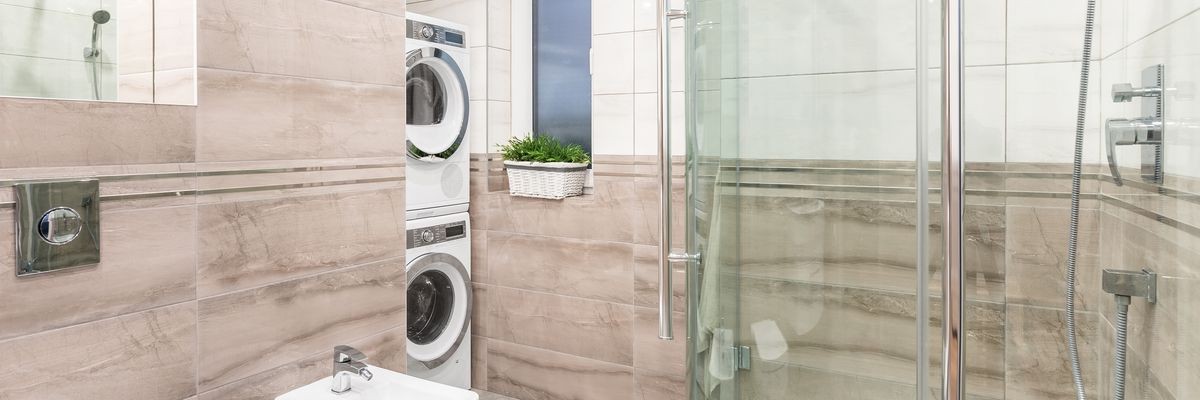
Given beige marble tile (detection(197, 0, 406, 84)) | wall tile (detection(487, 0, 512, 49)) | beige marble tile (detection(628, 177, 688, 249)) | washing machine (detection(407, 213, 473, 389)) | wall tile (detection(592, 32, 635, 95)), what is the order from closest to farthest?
beige marble tile (detection(197, 0, 406, 84))
beige marble tile (detection(628, 177, 688, 249))
wall tile (detection(592, 32, 635, 95))
washing machine (detection(407, 213, 473, 389))
wall tile (detection(487, 0, 512, 49))

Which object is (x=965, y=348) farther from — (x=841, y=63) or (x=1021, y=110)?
(x=841, y=63)

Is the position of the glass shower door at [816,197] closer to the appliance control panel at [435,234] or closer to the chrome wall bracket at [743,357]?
the chrome wall bracket at [743,357]

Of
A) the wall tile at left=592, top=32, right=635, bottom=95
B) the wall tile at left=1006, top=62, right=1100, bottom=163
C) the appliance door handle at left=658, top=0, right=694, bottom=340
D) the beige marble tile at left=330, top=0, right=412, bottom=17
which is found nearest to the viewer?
the wall tile at left=1006, top=62, right=1100, bottom=163

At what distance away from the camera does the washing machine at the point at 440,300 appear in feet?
9.34

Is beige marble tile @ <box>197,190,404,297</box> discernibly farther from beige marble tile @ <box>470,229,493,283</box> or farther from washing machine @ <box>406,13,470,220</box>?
beige marble tile @ <box>470,229,493,283</box>

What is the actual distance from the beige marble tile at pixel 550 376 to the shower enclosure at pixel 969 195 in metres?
1.50

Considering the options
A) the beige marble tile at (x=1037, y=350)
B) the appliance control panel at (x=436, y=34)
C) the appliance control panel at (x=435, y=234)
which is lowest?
the beige marble tile at (x=1037, y=350)

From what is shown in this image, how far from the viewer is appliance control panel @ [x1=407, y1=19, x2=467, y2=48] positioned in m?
2.73

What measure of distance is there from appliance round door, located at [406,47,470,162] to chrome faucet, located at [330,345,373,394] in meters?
1.25

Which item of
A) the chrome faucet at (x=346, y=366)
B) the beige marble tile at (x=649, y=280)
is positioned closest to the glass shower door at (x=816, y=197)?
the chrome faucet at (x=346, y=366)

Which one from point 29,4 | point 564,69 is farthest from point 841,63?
point 564,69

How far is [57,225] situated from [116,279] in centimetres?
16

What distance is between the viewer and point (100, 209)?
136 cm

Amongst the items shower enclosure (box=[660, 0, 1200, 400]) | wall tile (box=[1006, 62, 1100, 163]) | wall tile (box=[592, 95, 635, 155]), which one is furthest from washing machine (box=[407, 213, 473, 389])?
wall tile (box=[1006, 62, 1100, 163])
